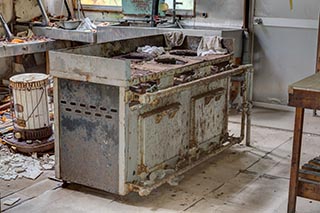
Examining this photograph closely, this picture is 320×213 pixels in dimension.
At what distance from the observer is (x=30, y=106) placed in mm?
4457

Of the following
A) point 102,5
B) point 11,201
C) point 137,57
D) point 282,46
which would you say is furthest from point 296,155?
point 102,5

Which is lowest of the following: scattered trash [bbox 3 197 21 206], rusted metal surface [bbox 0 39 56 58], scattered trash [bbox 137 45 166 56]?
scattered trash [bbox 3 197 21 206]

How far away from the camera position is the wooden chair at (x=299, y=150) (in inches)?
116

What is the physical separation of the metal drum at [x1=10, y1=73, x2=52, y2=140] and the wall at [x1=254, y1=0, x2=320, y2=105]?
2.93 meters

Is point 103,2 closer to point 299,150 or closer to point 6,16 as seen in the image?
point 6,16

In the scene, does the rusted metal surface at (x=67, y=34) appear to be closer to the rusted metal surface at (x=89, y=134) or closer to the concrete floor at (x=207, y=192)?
the concrete floor at (x=207, y=192)

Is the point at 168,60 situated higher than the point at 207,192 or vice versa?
the point at 168,60

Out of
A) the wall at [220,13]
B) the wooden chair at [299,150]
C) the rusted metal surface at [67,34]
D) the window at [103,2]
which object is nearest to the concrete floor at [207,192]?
the wooden chair at [299,150]

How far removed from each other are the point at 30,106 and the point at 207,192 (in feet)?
6.23

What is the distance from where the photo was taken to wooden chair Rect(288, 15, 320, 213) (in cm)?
296

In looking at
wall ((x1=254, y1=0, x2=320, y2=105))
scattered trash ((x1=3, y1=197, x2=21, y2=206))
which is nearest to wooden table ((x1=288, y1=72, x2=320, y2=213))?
scattered trash ((x1=3, y1=197, x2=21, y2=206))

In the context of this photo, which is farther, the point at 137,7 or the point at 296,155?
the point at 137,7

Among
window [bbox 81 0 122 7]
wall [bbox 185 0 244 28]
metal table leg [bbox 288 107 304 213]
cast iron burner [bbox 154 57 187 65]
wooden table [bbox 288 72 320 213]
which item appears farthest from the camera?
window [bbox 81 0 122 7]

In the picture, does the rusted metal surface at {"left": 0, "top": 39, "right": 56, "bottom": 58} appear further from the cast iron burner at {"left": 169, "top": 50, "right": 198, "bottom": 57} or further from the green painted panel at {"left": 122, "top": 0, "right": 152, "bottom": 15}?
the cast iron burner at {"left": 169, "top": 50, "right": 198, "bottom": 57}
